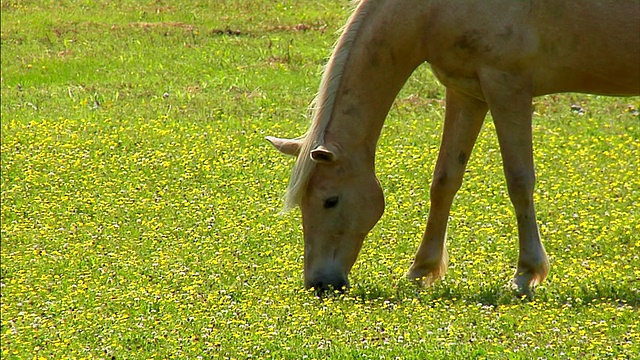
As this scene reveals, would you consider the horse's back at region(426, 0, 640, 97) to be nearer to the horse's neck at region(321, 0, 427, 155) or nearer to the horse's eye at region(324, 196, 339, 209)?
the horse's neck at region(321, 0, 427, 155)

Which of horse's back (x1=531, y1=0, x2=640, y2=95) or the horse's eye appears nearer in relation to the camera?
horse's back (x1=531, y1=0, x2=640, y2=95)

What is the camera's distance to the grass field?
811cm

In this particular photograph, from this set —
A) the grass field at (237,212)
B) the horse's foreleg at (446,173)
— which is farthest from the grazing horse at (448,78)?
the grass field at (237,212)

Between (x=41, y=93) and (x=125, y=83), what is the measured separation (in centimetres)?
119

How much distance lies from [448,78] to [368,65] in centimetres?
62

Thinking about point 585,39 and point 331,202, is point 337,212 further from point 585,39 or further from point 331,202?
point 585,39

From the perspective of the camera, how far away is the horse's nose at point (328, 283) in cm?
902

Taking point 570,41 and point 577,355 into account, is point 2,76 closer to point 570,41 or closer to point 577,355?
point 570,41

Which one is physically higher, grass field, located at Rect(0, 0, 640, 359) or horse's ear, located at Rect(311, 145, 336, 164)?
horse's ear, located at Rect(311, 145, 336, 164)

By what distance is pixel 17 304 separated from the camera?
31.9ft

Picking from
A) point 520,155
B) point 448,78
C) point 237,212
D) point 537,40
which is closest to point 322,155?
point 448,78

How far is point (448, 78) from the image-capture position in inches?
357

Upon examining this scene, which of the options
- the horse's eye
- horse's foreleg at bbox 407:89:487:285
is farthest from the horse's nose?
horse's foreleg at bbox 407:89:487:285

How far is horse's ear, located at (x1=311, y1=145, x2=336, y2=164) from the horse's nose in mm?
874
